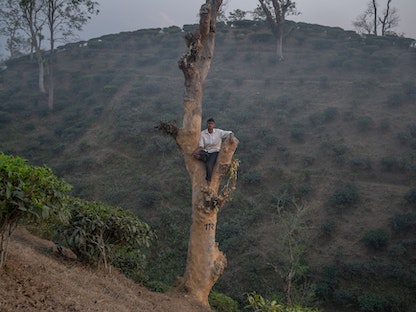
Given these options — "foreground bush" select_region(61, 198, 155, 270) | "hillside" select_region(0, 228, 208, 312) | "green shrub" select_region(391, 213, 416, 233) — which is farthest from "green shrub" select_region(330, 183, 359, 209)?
"foreground bush" select_region(61, 198, 155, 270)

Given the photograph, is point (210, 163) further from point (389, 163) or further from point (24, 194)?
point (389, 163)

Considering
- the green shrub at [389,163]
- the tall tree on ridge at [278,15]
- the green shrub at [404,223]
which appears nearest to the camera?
the green shrub at [404,223]

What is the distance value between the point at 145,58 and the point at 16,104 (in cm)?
1186

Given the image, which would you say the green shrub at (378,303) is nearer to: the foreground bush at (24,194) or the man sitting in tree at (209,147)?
the man sitting in tree at (209,147)

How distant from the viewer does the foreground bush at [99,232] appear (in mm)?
6215

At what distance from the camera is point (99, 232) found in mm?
6426

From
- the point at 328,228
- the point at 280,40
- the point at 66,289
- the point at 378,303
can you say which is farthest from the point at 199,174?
the point at 280,40

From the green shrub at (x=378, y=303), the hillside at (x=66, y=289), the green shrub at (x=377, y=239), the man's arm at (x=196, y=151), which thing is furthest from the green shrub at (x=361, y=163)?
the hillside at (x=66, y=289)

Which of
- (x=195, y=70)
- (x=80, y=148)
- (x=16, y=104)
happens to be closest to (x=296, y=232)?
(x=195, y=70)

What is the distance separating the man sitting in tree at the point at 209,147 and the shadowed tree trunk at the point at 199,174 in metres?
0.10

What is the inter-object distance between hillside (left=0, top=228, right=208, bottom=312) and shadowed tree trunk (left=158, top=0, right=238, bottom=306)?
547mm

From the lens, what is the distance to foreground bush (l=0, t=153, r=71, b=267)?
3965mm

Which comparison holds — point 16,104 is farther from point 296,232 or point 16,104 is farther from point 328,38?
point 328,38

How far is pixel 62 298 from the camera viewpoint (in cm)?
448
